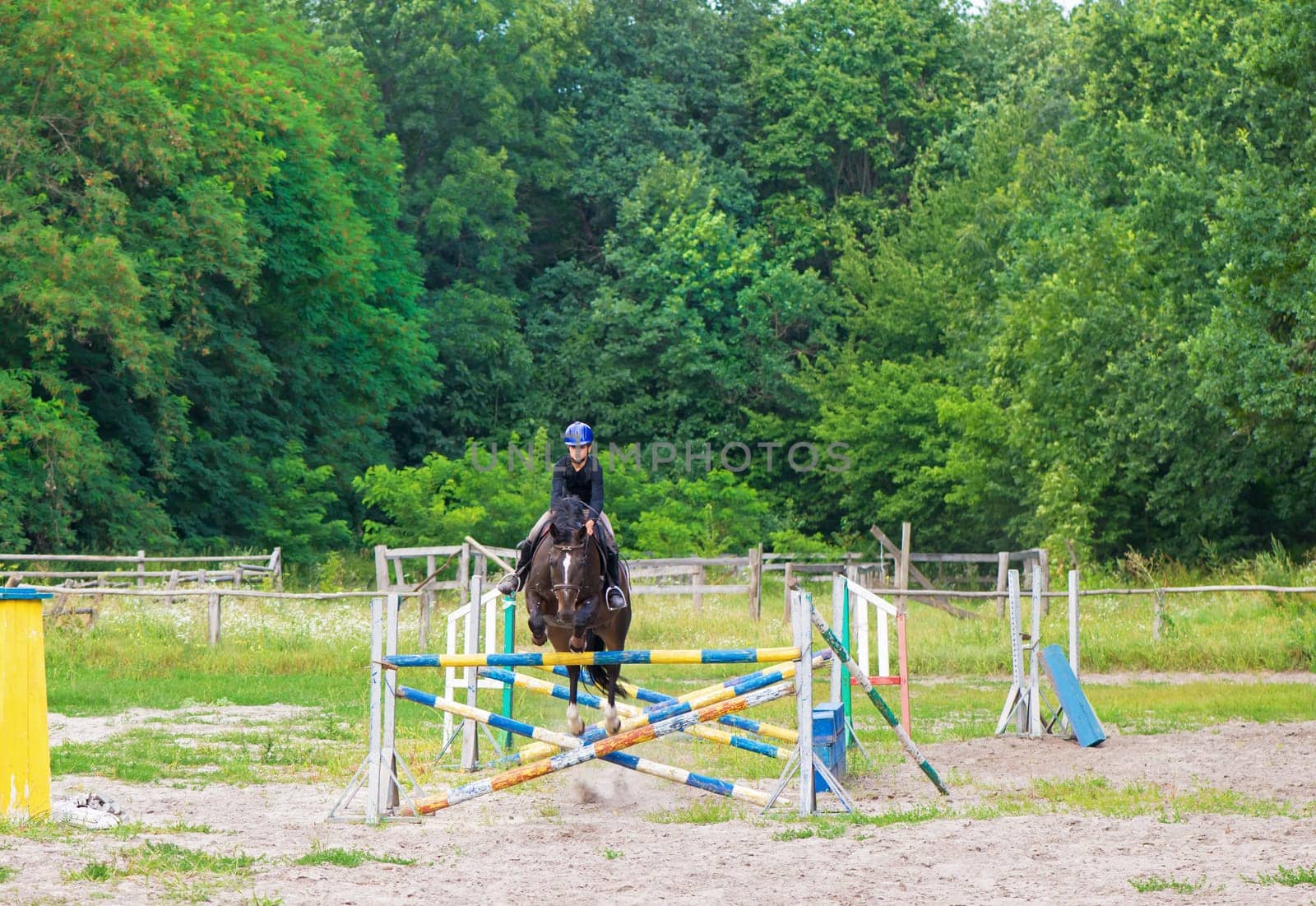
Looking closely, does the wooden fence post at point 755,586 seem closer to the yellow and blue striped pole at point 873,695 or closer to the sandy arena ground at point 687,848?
the sandy arena ground at point 687,848

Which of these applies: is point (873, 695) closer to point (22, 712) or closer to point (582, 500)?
point (582, 500)

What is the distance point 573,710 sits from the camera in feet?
37.6

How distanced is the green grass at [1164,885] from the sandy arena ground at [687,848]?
0.04 m

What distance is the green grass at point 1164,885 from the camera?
7.82 meters

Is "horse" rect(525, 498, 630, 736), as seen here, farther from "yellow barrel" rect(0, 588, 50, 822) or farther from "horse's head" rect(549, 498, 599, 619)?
"yellow barrel" rect(0, 588, 50, 822)

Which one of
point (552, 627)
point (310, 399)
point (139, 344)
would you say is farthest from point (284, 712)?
point (310, 399)

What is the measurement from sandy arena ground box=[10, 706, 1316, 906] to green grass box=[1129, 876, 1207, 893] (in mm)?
43

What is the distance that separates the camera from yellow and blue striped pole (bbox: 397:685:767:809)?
406 inches

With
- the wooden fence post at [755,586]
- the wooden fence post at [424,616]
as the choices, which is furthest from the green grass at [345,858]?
the wooden fence post at [755,586]

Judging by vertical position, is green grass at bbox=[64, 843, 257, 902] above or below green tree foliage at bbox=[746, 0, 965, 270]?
below

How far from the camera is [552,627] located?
11172mm

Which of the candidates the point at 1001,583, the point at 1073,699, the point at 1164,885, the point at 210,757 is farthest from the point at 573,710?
the point at 1001,583

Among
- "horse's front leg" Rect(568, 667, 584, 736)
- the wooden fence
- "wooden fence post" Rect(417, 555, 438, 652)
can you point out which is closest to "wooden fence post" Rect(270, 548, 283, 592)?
the wooden fence

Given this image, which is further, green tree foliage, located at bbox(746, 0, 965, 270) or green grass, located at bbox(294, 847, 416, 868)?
green tree foliage, located at bbox(746, 0, 965, 270)
